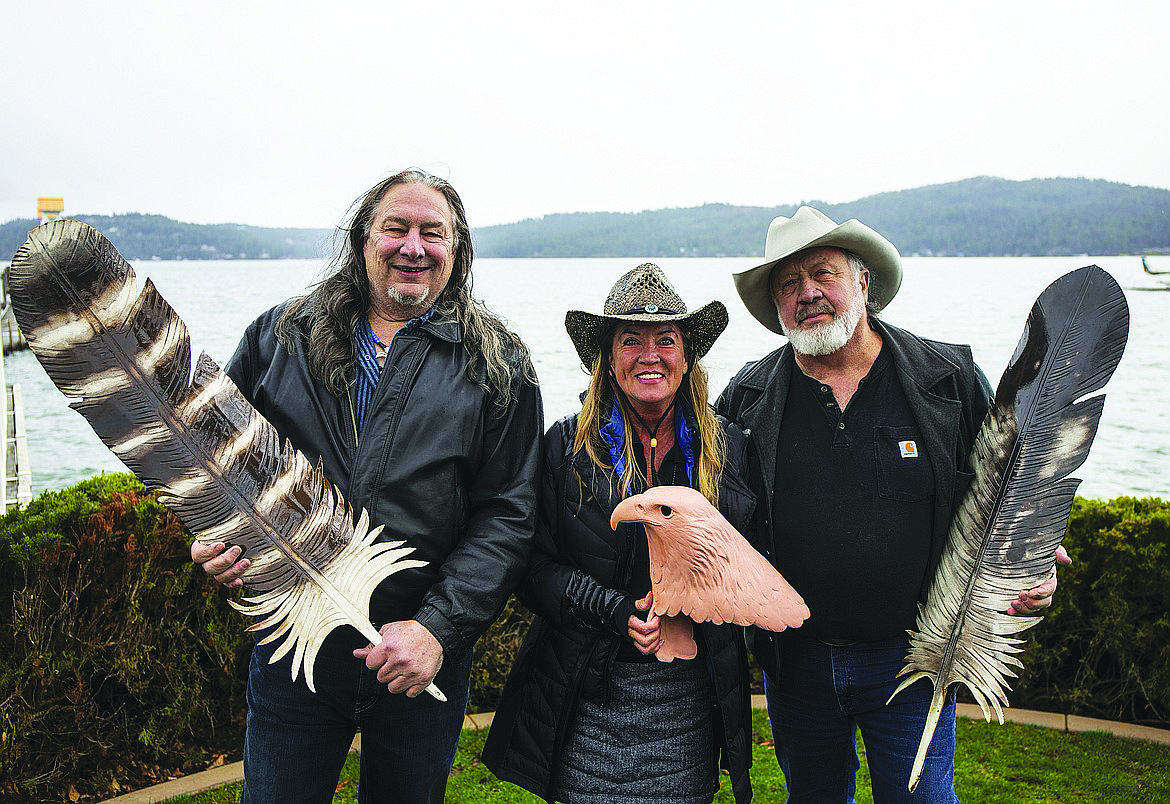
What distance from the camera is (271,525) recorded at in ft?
7.84

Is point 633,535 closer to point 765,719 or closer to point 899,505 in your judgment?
point 899,505

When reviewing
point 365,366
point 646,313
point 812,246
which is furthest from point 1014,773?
point 365,366

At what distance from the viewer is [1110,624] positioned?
469cm

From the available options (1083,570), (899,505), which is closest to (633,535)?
(899,505)

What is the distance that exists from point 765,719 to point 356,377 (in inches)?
138

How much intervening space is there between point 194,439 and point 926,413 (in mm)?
2279

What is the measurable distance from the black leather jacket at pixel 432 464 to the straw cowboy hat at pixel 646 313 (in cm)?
34

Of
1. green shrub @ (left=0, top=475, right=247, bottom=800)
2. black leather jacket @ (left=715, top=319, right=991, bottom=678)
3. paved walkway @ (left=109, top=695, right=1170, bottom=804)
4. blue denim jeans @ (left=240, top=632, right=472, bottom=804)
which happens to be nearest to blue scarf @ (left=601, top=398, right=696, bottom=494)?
black leather jacket @ (left=715, top=319, right=991, bottom=678)

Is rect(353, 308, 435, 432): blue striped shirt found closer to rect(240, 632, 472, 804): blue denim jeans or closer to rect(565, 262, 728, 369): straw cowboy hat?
rect(565, 262, 728, 369): straw cowboy hat

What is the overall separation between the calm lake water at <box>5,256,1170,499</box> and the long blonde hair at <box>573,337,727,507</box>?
249 mm

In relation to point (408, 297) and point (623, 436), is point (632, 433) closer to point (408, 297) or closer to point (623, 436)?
point (623, 436)

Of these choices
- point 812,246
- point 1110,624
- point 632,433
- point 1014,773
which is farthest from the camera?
point 1110,624

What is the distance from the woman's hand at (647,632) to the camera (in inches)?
95.7

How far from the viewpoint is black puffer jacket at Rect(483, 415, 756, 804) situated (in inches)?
101
